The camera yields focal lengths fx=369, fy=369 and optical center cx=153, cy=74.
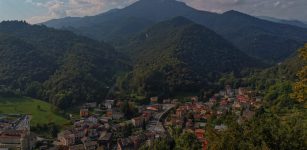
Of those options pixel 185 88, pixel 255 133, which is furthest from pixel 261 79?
pixel 255 133

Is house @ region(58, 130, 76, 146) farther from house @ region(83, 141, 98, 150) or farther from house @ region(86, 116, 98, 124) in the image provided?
house @ region(86, 116, 98, 124)

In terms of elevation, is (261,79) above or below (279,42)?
below

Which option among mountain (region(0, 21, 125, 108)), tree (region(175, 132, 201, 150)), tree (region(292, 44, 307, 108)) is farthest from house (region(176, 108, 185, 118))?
tree (region(292, 44, 307, 108))

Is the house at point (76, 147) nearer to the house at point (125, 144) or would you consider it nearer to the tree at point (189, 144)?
the house at point (125, 144)

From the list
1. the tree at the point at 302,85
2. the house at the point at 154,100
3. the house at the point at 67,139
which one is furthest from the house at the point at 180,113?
the tree at the point at 302,85

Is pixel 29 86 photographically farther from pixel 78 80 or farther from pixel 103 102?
pixel 103 102
